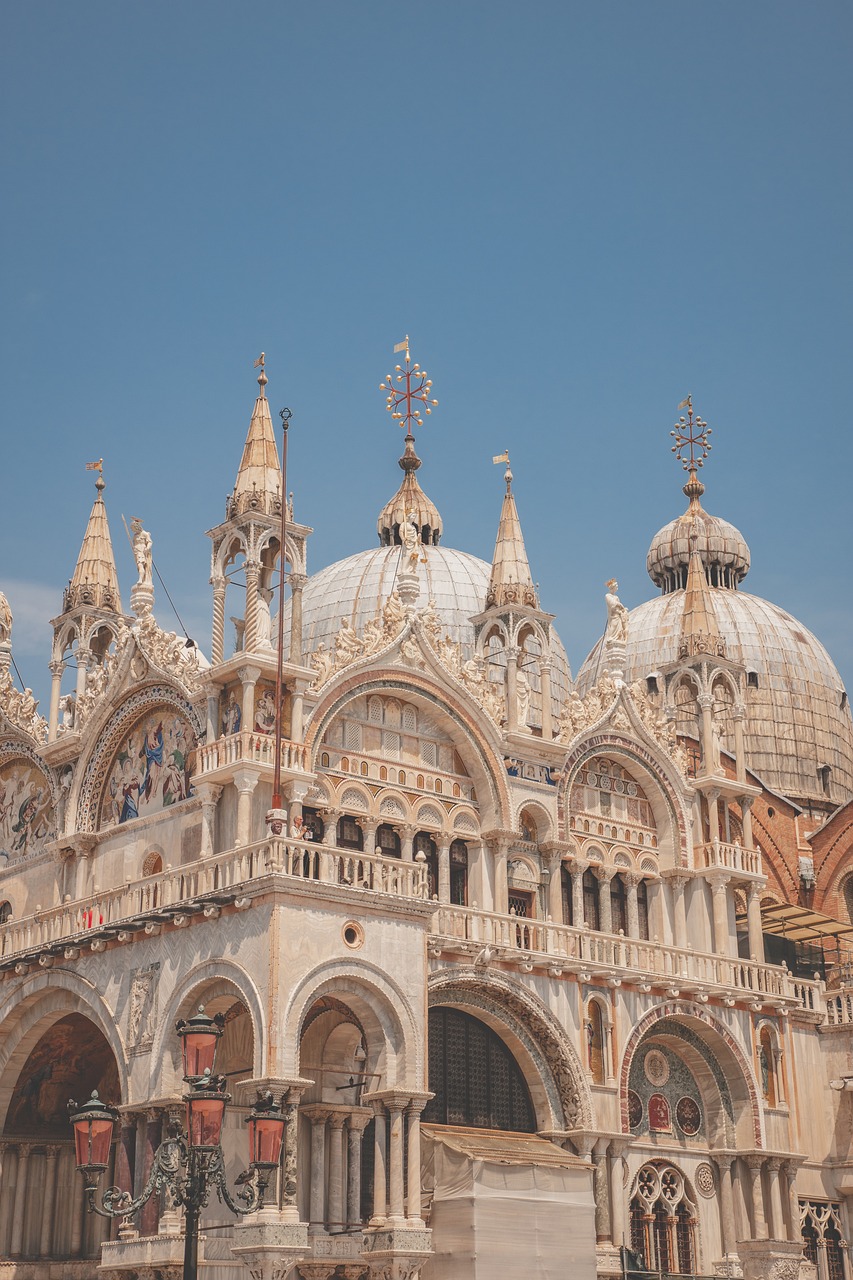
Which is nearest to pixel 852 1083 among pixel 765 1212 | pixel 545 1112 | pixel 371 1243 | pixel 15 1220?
pixel 765 1212

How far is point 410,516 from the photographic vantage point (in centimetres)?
5131

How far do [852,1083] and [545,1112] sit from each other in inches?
329

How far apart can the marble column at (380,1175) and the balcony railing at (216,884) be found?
3608mm

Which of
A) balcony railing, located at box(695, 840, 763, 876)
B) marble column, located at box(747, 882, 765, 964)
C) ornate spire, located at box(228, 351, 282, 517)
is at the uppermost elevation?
ornate spire, located at box(228, 351, 282, 517)

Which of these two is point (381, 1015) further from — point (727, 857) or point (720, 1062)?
point (727, 857)

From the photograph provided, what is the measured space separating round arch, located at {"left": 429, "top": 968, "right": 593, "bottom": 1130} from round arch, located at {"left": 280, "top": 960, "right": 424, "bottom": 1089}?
4.08m

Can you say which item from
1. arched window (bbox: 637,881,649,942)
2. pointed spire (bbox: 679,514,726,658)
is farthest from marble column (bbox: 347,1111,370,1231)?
pointed spire (bbox: 679,514,726,658)

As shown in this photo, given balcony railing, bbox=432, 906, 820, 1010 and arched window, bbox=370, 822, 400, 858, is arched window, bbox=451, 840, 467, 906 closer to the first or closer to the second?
arched window, bbox=370, 822, 400, 858

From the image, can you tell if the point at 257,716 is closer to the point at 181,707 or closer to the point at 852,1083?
the point at 181,707

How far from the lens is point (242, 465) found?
111 ft

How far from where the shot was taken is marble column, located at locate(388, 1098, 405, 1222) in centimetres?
2711

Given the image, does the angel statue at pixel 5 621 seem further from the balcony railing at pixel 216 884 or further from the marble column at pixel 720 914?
the marble column at pixel 720 914

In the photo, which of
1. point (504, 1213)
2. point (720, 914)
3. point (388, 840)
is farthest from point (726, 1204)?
point (388, 840)

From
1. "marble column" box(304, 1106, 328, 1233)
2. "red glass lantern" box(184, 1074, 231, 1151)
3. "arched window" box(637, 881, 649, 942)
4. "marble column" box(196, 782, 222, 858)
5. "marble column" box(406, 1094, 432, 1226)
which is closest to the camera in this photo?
"red glass lantern" box(184, 1074, 231, 1151)
